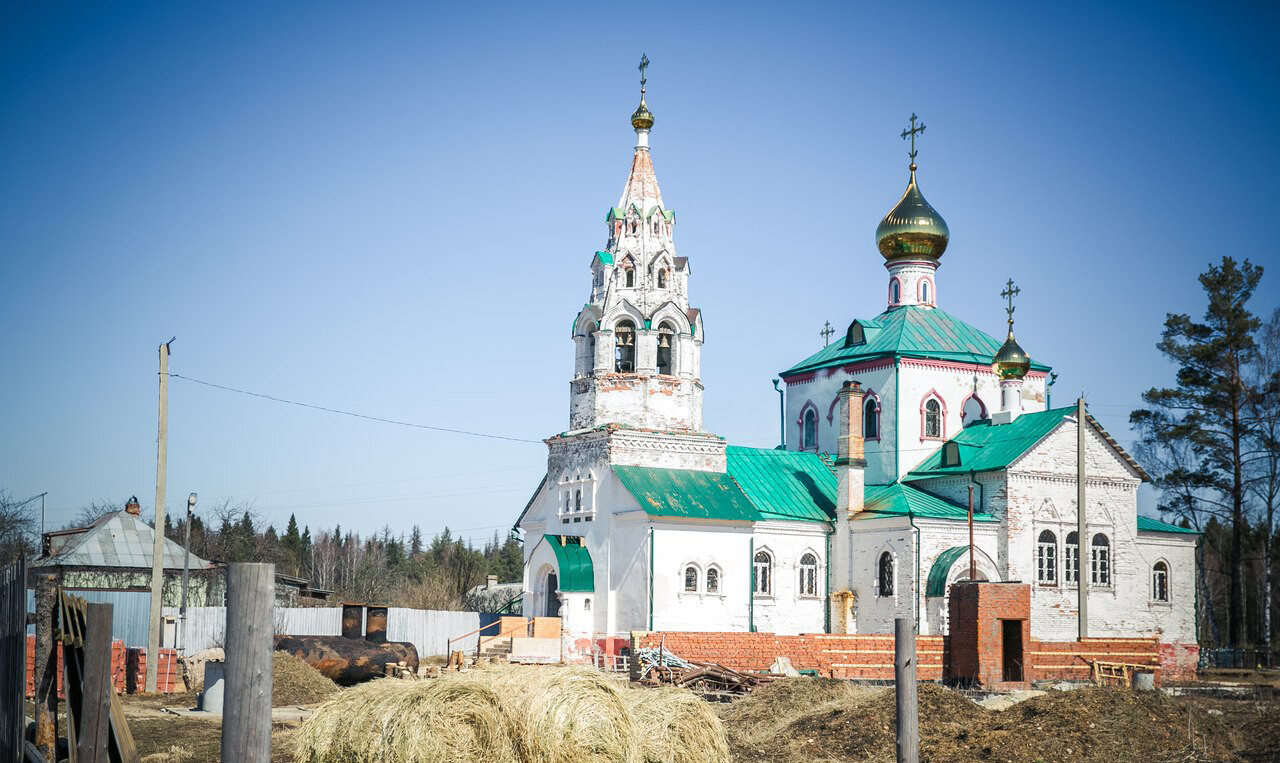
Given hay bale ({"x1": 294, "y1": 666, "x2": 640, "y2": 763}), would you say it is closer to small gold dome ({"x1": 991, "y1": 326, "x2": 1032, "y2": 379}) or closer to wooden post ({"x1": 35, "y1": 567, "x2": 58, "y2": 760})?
wooden post ({"x1": 35, "y1": 567, "x2": 58, "y2": 760})

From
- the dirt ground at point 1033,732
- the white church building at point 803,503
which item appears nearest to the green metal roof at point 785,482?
the white church building at point 803,503

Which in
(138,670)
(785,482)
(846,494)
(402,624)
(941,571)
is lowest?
(138,670)

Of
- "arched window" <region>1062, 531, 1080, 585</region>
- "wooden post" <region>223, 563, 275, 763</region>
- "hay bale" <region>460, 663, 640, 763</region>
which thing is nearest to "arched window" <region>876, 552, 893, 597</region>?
"arched window" <region>1062, 531, 1080, 585</region>

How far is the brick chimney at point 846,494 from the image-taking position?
35875mm

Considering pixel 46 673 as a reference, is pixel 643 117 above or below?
above

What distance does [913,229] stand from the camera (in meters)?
41.2

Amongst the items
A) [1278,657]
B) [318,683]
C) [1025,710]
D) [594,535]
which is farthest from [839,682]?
[1278,657]

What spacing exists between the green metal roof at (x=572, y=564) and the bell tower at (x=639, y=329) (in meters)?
3.11

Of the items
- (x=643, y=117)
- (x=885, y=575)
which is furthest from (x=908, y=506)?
(x=643, y=117)

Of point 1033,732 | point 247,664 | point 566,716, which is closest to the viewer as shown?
point 247,664

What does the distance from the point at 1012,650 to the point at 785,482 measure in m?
11.3

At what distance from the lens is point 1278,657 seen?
41500mm

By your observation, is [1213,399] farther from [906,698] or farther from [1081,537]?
[906,698]

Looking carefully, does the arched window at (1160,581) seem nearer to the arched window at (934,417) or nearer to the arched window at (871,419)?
the arched window at (934,417)
